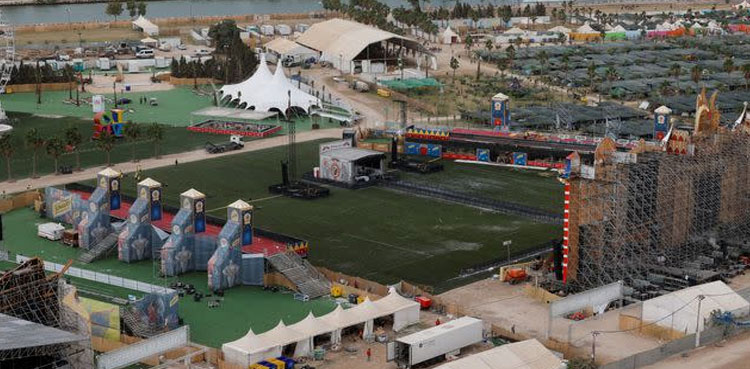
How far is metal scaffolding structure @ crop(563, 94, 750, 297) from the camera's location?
60.6m

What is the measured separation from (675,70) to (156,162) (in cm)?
6440

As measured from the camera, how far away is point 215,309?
2287 inches

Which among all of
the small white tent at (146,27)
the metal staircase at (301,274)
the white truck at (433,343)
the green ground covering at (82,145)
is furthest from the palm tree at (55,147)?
the small white tent at (146,27)

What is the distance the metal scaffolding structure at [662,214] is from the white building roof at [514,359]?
1162 cm

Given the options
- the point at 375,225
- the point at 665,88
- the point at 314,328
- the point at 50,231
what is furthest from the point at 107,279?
the point at 665,88

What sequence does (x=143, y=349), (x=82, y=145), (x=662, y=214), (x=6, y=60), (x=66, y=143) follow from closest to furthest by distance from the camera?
(x=143, y=349)
(x=662, y=214)
(x=66, y=143)
(x=82, y=145)
(x=6, y=60)

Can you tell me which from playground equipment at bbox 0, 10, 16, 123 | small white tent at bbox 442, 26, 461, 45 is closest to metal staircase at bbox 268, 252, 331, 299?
playground equipment at bbox 0, 10, 16, 123

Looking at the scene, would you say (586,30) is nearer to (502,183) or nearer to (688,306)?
(502,183)

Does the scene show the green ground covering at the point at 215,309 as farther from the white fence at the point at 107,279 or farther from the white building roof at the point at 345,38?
the white building roof at the point at 345,38

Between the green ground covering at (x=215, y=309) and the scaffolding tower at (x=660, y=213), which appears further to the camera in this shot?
the scaffolding tower at (x=660, y=213)

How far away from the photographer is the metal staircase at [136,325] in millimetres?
53188

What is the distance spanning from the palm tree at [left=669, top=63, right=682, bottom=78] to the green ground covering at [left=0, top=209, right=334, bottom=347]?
268ft

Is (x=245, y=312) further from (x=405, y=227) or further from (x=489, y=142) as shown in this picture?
(x=489, y=142)

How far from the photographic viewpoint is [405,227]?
2891 inches
